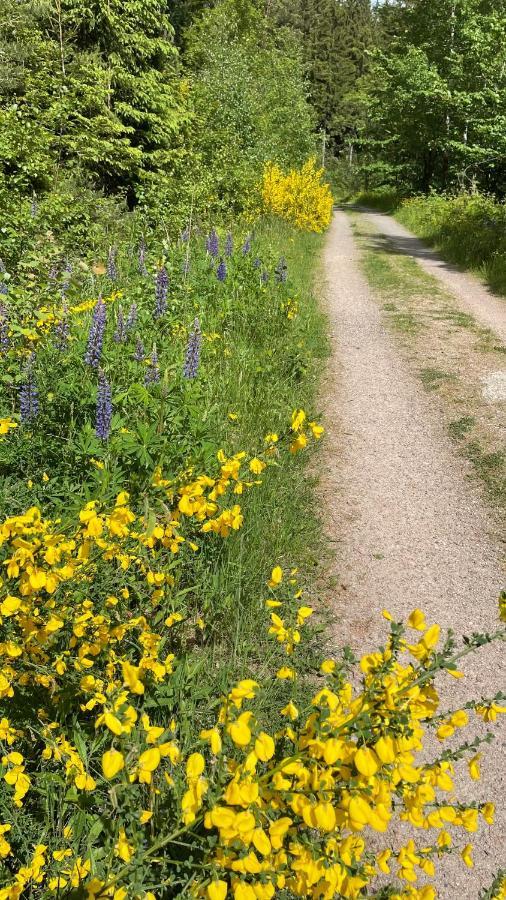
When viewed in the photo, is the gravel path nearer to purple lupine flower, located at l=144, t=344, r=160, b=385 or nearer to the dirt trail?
the dirt trail

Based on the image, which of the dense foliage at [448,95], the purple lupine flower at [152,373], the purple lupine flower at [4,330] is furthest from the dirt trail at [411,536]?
the dense foliage at [448,95]

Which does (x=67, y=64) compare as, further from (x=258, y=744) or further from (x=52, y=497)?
(x=258, y=744)

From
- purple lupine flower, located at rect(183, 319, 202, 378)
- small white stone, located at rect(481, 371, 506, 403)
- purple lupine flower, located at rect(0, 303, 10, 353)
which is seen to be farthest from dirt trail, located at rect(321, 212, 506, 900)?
purple lupine flower, located at rect(0, 303, 10, 353)

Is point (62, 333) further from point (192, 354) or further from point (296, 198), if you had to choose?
point (296, 198)

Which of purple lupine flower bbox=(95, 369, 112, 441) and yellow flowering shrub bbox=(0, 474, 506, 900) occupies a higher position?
purple lupine flower bbox=(95, 369, 112, 441)

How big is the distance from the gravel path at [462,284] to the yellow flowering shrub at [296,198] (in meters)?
2.30

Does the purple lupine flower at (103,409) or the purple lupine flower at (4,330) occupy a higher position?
the purple lupine flower at (4,330)

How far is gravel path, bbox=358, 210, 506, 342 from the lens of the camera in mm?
8859

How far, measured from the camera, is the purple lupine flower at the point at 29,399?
8.98 feet

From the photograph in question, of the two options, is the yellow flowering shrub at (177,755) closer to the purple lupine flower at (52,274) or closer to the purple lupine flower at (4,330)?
the purple lupine flower at (4,330)

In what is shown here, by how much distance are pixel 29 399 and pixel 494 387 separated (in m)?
5.08

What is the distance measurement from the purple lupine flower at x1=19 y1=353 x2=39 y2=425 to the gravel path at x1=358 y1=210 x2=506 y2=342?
681cm

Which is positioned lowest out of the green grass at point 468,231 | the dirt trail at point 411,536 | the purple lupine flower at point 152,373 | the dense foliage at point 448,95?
the dirt trail at point 411,536

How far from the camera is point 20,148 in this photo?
7402 mm
